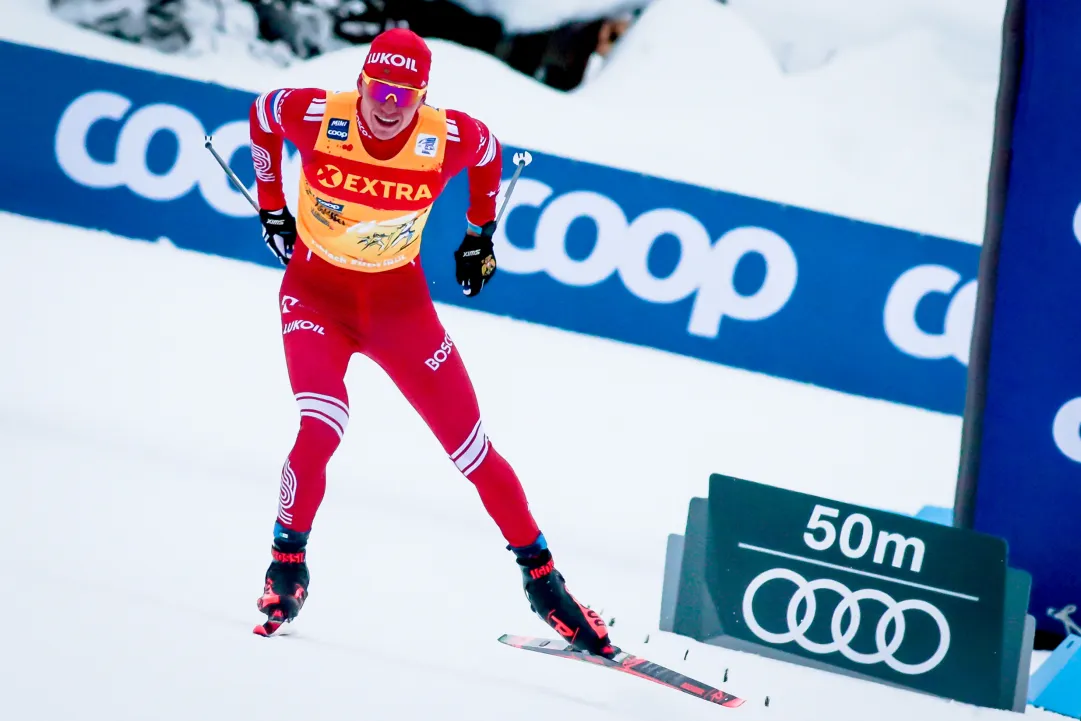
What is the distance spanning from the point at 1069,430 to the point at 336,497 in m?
3.03

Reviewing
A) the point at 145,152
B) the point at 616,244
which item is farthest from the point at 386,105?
the point at 145,152

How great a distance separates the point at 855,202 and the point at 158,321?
4487mm

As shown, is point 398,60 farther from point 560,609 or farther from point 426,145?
point 560,609

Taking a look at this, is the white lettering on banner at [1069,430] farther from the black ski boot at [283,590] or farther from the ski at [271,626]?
the ski at [271,626]

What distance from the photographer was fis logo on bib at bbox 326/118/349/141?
3490 millimetres

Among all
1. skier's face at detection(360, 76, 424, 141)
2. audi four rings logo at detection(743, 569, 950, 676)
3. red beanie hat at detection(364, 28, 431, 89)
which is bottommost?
audi four rings logo at detection(743, 569, 950, 676)

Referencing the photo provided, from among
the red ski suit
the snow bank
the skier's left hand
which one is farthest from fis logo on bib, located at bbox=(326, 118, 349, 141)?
the snow bank

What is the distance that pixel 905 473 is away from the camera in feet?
20.4

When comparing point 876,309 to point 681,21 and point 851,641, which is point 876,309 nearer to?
point 681,21

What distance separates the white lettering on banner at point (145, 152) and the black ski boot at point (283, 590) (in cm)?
442

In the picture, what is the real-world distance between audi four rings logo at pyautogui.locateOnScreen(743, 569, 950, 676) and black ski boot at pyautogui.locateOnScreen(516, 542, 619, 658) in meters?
0.73

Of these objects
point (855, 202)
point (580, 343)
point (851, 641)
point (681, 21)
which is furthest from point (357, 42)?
point (851, 641)

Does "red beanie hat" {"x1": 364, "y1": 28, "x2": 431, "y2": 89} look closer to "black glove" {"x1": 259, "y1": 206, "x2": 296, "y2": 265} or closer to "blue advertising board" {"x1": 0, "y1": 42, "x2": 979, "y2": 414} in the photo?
"black glove" {"x1": 259, "y1": 206, "x2": 296, "y2": 265}

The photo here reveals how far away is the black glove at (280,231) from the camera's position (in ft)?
12.8
